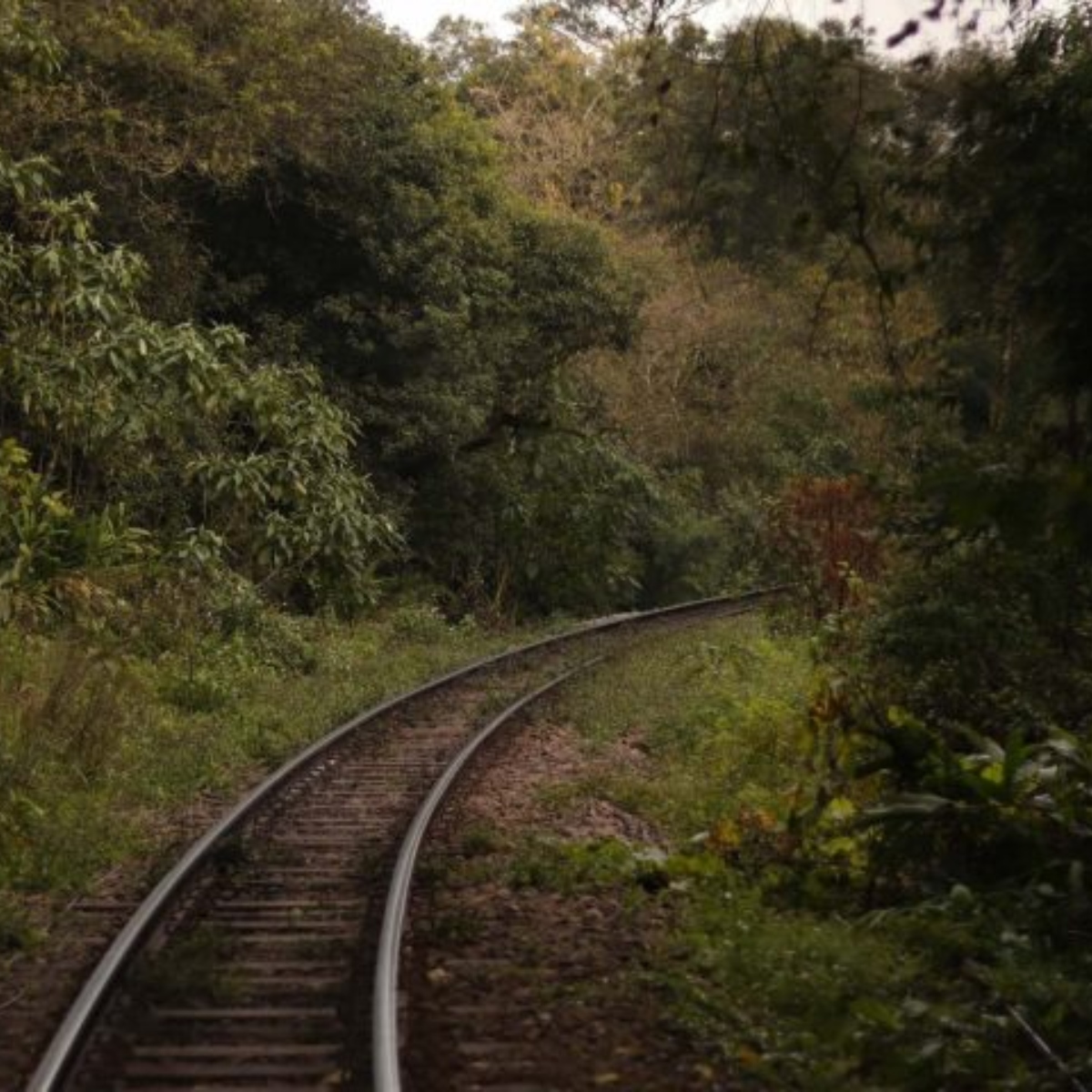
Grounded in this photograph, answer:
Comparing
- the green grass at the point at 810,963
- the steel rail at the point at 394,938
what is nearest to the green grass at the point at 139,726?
the steel rail at the point at 394,938

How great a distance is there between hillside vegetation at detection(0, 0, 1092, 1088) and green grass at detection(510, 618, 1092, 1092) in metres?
0.09

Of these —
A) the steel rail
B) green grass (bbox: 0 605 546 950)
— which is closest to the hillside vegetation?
green grass (bbox: 0 605 546 950)

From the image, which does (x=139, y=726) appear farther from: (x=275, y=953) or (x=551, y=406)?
(x=551, y=406)

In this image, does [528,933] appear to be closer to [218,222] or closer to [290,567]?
[290,567]

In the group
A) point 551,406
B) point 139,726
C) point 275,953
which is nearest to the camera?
point 275,953

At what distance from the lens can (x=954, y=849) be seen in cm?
739

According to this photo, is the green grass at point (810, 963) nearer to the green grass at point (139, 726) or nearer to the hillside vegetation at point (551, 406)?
the hillside vegetation at point (551, 406)

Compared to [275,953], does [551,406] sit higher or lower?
higher

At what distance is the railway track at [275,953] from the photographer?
5.36m

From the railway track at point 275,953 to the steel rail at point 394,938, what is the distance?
1cm

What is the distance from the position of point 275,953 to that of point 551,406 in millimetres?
19854

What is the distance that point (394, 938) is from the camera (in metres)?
6.57

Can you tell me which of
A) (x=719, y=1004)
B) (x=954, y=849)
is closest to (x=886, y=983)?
(x=719, y=1004)

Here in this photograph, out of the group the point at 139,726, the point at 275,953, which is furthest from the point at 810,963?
the point at 139,726
